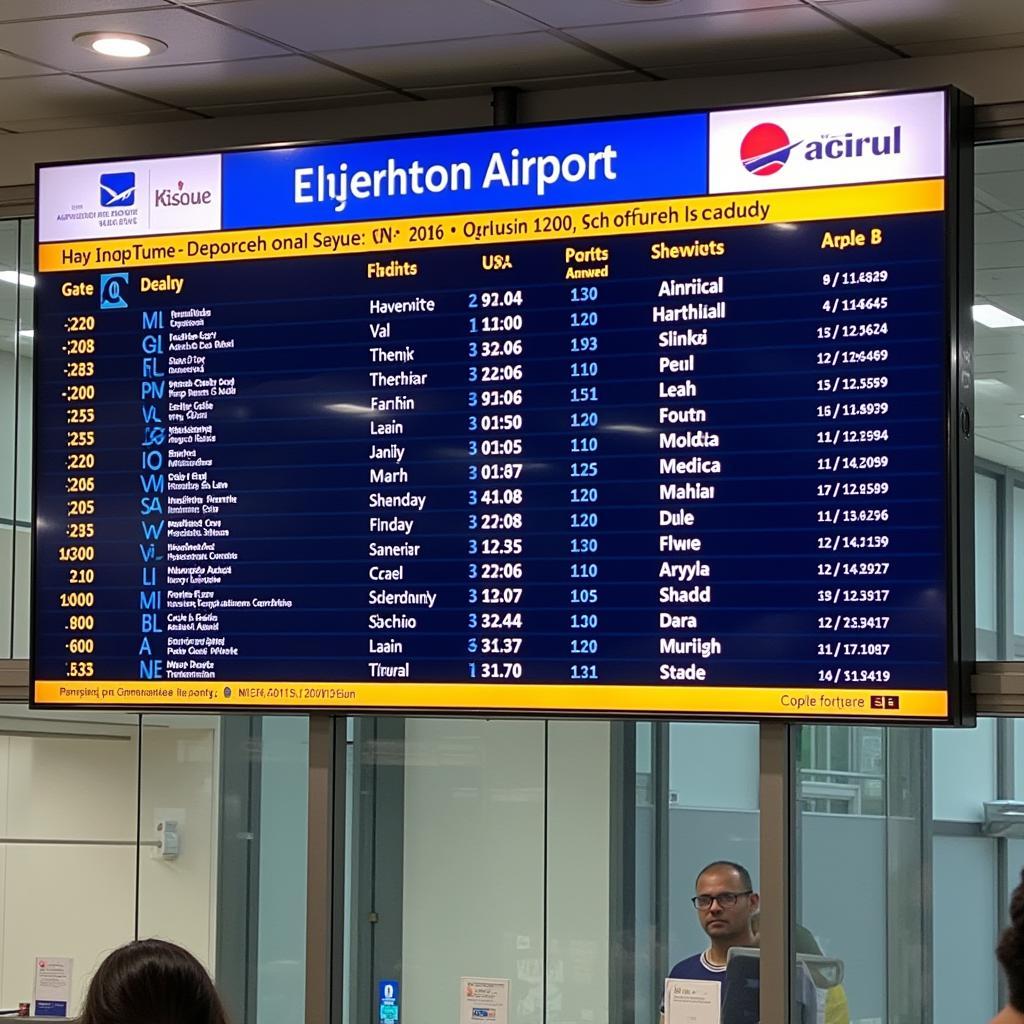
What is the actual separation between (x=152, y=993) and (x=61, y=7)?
7.60 feet

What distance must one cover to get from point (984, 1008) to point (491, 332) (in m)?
1.92

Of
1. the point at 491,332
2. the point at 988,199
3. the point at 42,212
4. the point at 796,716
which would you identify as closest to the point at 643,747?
the point at 796,716

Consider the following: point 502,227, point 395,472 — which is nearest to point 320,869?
point 395,472

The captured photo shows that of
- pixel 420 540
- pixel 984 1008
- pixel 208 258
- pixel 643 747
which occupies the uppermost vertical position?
pixel 208 258

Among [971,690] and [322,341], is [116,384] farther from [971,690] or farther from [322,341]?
[971,690]

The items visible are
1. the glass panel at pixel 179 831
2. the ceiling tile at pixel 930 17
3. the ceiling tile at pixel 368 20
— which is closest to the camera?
the ceiling tile at pixel 930 17

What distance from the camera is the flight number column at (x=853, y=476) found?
3.80 metres

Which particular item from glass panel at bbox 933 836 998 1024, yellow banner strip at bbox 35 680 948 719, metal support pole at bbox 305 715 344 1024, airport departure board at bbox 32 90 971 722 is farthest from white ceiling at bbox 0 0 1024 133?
glass panel at bbox 933 836 998 1024

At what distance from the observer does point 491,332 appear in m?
4.14

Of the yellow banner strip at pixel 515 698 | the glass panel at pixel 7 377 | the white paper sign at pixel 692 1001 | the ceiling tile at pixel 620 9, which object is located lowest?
the white paper sign at pixel 692 1001

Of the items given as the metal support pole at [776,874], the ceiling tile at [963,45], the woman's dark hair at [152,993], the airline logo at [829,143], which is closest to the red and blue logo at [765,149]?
the airline logo at [829,143]

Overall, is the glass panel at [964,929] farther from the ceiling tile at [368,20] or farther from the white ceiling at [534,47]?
the ceiling tile at [368,20]

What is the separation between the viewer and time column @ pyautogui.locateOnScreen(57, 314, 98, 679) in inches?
174

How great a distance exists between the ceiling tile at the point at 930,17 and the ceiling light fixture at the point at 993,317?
1.83 feet
